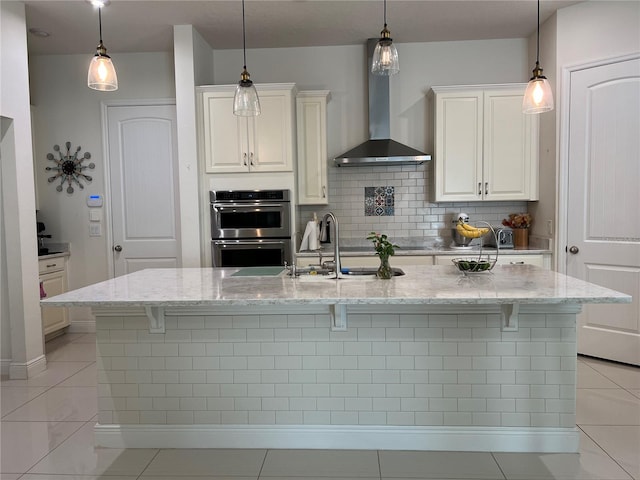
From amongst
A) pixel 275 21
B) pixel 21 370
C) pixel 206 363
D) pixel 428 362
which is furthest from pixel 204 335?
pixel 275 21

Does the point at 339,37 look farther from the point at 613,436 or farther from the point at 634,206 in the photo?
the point at 613,436

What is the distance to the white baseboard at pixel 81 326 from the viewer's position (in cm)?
510

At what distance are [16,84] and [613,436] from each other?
462 cm

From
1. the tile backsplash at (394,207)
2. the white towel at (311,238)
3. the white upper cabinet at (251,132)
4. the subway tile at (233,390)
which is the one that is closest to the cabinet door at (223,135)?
the white upper cabinet at (251,132)

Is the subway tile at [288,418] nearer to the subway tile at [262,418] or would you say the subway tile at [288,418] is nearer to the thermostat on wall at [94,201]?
the subway tile at [262,418]

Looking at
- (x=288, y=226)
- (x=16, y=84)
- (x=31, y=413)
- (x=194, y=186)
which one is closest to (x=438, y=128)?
(x=288, y=226)

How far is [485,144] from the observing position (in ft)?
14.4

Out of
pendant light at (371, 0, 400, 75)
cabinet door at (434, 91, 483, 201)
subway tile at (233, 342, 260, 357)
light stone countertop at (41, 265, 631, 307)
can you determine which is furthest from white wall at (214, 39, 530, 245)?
pendant light at (371, 0, 400, 75)

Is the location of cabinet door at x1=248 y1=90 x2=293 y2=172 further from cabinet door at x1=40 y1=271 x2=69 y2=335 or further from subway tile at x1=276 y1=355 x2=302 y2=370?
cabinet door at x1=40 y1=271 x2=69 y2=335

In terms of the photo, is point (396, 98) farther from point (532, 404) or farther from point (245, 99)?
point (532, 404)

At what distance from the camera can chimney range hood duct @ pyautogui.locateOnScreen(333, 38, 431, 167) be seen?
4.37 meters

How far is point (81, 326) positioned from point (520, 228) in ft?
15.1

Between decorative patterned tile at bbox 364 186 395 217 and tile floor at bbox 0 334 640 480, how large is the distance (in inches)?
96.5

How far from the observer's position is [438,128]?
175 inches
